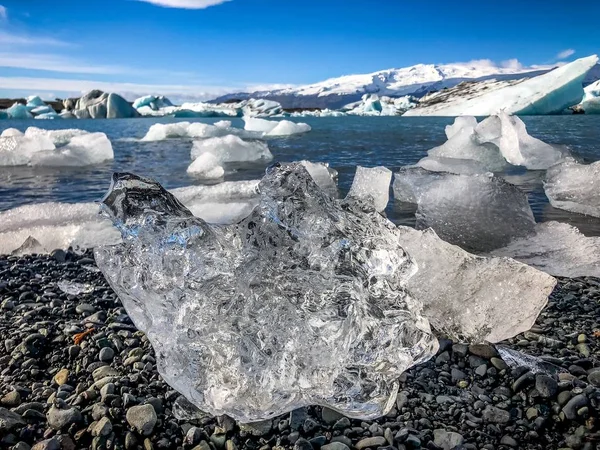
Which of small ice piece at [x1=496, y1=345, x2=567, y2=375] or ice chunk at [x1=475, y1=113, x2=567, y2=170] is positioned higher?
ice chunk at [x1=475, y1=113, x2=567, y2=170]

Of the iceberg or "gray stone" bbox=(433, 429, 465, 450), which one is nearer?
"gray stone" bbox=(433, 429, 465, 450)

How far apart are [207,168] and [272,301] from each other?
7.19 m

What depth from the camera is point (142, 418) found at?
1.50 m

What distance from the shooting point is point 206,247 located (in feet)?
5.13

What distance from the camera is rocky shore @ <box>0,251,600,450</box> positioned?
1432 mm

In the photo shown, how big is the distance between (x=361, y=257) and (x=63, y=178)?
8.20m

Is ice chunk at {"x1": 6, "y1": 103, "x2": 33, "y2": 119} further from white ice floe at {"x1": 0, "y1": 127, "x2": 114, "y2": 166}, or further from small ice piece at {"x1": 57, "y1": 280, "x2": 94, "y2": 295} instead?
small ice piece at {"x1": 57, "y1": 280, "x2": 94, "y2": 295}

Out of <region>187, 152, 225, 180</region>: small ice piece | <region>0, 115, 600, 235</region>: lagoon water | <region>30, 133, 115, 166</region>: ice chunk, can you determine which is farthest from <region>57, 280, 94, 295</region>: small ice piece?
<region>30, 133, 115, 166</region>: ice chunk

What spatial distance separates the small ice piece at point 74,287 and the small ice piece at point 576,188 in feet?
14.3

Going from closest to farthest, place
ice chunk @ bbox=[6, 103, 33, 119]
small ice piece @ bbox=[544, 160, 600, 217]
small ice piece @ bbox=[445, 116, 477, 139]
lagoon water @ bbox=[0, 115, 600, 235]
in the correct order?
small ice piece @ bbox=[544, 160, 600, 217], lagoon water @ bbox=[0, 115, 600, 235], small ice piece @ bbox=[445, 116, 477, 139], ice chunk @ bbox=[6, 103, 33, 119]

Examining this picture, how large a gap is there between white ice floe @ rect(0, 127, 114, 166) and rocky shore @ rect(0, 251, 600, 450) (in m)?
9.09

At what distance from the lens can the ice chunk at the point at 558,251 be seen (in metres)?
2.94

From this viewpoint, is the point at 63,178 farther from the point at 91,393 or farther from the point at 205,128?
the point at 205,128

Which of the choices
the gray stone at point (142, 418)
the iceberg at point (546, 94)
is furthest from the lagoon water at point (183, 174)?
the iceberg at point (546, 94)
